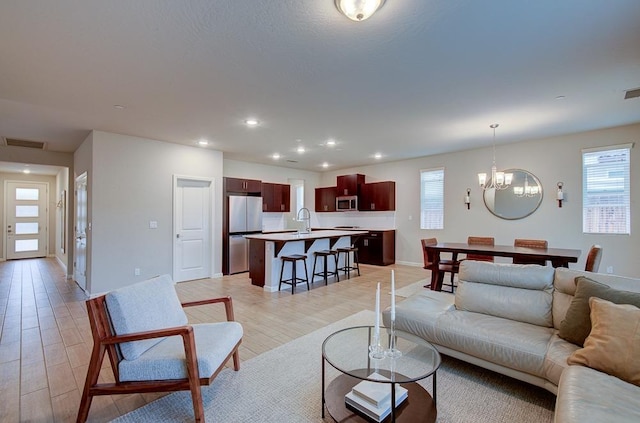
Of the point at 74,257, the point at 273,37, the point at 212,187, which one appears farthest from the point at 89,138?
the point at 273,37

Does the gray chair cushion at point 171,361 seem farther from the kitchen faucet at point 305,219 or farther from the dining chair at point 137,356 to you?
the kitchen faucet at point 305,219

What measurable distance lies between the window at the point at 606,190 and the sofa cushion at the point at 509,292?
372 cm

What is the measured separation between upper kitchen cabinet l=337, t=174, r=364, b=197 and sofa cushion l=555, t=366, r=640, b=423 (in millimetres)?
6865

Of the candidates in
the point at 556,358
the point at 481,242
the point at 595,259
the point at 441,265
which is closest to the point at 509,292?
the point at 556,358

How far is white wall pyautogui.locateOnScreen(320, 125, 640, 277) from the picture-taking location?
4.89 meters

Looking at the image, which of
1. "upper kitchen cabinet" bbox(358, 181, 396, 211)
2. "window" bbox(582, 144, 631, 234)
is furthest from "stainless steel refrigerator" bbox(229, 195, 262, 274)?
"window" bbox(582, 144, 631, 234)

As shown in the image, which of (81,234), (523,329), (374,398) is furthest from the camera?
(81,234)

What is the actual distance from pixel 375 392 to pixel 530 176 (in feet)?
18.6

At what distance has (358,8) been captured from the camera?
193 centimetres

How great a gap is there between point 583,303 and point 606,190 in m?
4.37

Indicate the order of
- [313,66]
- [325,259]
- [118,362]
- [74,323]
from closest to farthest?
1. [118,362]
2. [313,66]
3. [74,323]
4. [325,259]

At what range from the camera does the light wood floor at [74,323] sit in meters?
2.12

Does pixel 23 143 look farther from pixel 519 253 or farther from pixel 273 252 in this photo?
pixel 519 253

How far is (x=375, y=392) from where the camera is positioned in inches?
71.2
